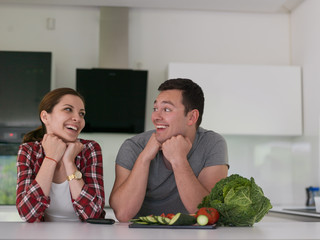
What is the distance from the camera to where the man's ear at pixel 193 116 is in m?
2.26

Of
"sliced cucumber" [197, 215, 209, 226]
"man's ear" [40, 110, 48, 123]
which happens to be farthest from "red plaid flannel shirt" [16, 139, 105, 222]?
"sliced cucumber" [197, 215, 209, 226]

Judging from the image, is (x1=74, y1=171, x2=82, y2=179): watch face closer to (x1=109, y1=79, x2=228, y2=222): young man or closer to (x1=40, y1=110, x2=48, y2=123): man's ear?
(x1=109, y1=79, x2=228, y2=222): young man

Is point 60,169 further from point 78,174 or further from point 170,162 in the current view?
point 170,162

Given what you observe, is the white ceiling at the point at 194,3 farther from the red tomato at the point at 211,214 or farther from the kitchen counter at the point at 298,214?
the red tomato at the point at 211,214

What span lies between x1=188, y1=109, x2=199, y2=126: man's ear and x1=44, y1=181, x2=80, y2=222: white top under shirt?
2.11ft

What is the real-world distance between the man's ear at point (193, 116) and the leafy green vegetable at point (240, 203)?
603 mm

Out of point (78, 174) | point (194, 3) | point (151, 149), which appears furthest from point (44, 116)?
point (194, 3)

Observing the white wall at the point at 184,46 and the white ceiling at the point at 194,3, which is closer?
the white ceiling at the point at 194,3

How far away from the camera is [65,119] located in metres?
2.14

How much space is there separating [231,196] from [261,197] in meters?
0.11

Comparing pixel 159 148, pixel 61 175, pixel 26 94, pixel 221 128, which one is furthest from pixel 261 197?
pixel 26 94

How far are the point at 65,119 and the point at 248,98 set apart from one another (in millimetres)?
2379

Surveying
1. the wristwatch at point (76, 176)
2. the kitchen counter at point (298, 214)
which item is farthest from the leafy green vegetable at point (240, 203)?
the kitchen counter at point (298, 214)

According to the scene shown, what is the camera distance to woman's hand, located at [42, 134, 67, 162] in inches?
80.0
